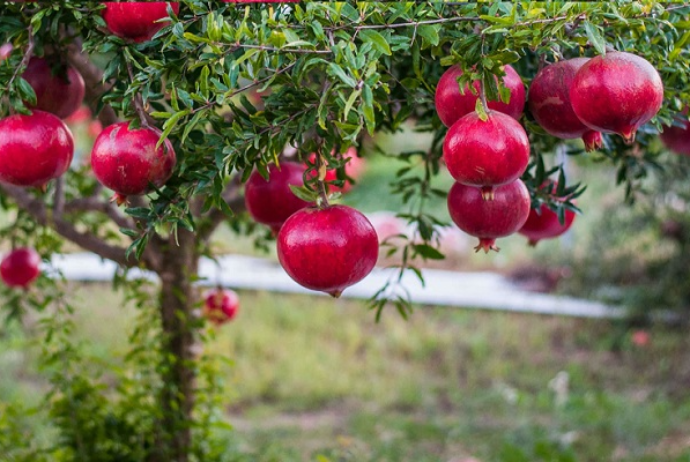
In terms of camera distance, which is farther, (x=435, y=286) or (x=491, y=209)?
(x=435, y=286)

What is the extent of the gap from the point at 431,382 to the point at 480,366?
328 mm

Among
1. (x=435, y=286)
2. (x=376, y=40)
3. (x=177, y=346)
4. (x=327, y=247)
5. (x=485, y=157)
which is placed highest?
(x=376, y=40)

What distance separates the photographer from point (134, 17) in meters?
1.07

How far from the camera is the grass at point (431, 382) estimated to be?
3.24 metres

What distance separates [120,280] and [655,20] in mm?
1223

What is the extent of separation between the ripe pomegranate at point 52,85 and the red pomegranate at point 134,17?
0.65ft

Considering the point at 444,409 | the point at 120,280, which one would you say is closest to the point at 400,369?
the point at 444,409

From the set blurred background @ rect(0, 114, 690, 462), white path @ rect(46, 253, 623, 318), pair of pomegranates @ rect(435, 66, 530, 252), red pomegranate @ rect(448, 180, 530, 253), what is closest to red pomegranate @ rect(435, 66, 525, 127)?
pair of pomegranates @ rect(435, 66, 530, 252)

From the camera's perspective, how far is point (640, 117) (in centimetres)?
97

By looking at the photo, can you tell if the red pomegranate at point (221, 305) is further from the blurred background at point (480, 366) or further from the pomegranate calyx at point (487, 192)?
the pomegranate calyx at point (487, 192)

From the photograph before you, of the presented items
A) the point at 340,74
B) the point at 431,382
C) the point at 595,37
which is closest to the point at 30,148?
the point at 340,74

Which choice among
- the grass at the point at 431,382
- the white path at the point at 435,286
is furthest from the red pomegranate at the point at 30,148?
the white path at the point at 435,286

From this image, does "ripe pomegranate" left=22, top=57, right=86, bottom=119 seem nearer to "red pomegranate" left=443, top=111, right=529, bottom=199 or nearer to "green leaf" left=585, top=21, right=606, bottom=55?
"red pomegranate" left=443, top=111, right=529, bottom=199

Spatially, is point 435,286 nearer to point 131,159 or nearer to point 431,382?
point 431,382
